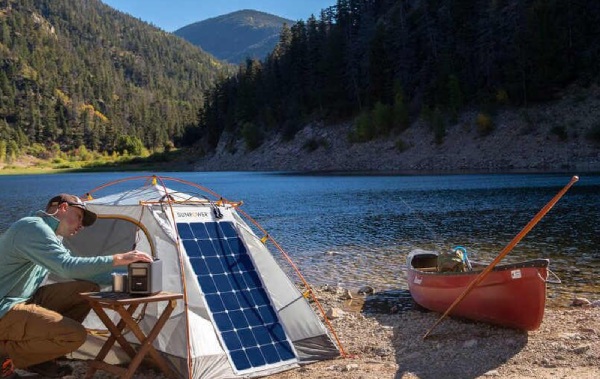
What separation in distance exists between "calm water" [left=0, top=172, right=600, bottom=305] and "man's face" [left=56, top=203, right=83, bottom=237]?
962 centimetres

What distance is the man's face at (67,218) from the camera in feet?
21.2

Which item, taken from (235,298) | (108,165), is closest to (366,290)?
(235,298)

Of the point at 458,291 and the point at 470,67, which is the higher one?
the point at 470,67

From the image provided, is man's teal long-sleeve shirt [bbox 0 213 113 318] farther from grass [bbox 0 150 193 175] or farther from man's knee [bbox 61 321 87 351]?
grass [bbox 0 150 193 175]

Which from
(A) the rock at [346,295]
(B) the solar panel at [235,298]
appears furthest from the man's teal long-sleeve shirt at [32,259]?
(A) the rock at [346,295]

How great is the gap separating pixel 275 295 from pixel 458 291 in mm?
3642

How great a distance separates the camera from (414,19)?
310 ft

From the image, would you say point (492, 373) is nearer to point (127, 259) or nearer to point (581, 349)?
Answer: point (581, 349)

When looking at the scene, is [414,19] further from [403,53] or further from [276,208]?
[276,208]

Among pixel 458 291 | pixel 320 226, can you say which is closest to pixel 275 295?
pixel 458 291

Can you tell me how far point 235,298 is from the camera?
8.18 meters

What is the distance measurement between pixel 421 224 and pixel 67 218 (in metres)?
22.0

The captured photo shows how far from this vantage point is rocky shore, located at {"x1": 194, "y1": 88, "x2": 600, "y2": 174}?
5969 centimetres

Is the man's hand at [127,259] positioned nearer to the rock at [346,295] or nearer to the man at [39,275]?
the man at [39,275]
